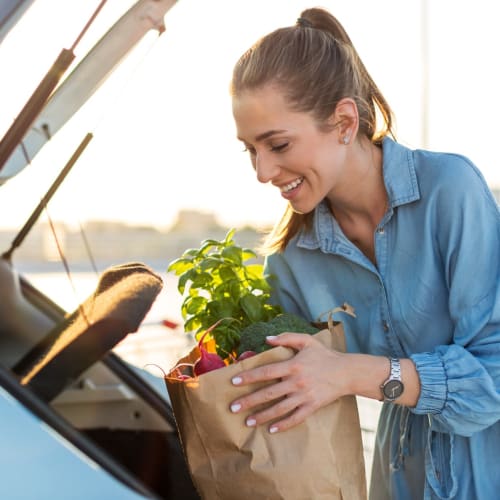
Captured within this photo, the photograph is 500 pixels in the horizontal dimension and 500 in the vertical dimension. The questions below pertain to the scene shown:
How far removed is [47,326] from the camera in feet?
9.40

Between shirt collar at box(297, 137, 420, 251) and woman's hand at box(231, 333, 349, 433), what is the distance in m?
0.44

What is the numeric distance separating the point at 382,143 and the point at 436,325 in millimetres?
461

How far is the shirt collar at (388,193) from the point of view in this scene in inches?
73.1

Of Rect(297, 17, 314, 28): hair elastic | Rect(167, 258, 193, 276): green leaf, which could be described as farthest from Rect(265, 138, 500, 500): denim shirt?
Rect(297, 17, 314, 28): hair elastic

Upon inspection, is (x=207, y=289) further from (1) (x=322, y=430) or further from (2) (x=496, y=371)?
(2) (x=496, y=371)

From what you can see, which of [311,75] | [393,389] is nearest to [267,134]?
[311,75]

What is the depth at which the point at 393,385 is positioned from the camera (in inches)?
65.7

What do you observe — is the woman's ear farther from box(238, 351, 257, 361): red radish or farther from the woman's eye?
box(238, 351, 257, 361): red radish

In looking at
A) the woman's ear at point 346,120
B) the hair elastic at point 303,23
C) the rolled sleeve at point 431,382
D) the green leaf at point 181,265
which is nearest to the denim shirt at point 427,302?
the rolled sleeve at point 431,382

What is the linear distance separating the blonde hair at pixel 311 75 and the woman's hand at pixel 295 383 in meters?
0.53

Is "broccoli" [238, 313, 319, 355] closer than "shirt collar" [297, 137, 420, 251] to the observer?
Yes

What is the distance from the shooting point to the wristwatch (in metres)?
1.66

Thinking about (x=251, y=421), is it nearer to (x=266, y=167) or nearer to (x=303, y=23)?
(x=266, y=167)

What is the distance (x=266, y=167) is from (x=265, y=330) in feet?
1.19
